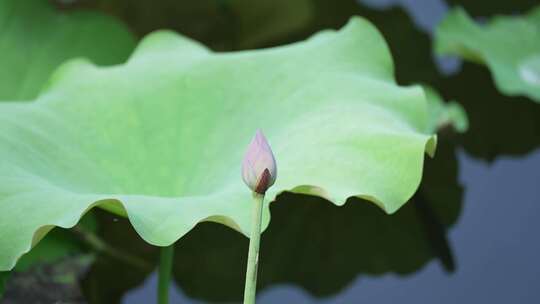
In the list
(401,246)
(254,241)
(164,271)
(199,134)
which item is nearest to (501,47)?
(401,246)

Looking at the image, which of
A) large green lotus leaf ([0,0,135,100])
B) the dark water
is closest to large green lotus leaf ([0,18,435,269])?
large green lotus leaf ([0,0,135,100])

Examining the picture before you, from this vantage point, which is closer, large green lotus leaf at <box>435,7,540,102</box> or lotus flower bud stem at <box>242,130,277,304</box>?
lotus flower bud stem at <box>242,130,277,304</box>

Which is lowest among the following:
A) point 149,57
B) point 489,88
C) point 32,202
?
point 489,88

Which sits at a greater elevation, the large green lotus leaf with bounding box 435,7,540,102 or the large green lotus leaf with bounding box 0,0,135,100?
the large green lotus leaf with bounding box 0,0,135,100

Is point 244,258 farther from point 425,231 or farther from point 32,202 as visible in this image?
point 32,202

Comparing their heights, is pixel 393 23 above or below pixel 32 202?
below

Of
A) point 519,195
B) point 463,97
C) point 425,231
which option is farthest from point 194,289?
point 463,97

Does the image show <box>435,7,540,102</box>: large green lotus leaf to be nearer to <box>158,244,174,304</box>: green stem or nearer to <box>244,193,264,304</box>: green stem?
<box>158,244,174,304</box>: green stem

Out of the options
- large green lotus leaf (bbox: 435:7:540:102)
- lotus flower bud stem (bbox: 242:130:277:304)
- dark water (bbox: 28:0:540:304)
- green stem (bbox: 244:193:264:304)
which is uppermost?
lotus flower bud stem (bbox: 242:130:277:304)
